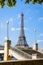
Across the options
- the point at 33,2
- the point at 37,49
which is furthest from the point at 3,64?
the point at 37,49

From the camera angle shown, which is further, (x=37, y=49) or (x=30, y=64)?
(x=37, y=49)

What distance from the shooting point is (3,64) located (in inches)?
383

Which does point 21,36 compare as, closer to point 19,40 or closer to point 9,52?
point 19,40

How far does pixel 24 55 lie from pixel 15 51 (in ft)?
8.17

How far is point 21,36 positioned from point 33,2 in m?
44.7

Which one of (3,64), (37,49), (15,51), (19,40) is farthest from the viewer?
(19,40)

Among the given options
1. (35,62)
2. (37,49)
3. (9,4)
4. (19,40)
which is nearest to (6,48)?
(37,49)

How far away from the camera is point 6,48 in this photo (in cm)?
2369

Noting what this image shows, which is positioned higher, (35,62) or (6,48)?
(35,62)

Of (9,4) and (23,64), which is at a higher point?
(9,4)

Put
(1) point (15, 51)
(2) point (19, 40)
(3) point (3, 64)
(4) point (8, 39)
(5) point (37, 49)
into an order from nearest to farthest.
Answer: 1. (3) point (3, 64)
2. (4) point (8, 39)
3. (1) point (15, 51)
4. (5) point (37, 49)
5. (2) point (19, 40)

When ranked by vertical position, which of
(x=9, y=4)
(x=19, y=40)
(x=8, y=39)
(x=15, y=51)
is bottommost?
(x=19, y=40)

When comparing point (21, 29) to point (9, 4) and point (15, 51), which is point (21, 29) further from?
point (9, 4)

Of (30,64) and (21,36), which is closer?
(30,64)
